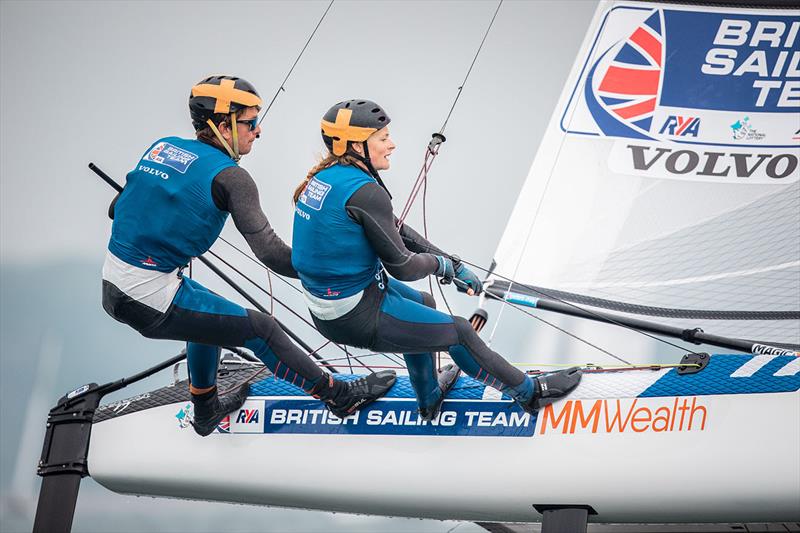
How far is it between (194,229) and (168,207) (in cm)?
9

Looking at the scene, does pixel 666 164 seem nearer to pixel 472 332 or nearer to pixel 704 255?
pixel 704 255

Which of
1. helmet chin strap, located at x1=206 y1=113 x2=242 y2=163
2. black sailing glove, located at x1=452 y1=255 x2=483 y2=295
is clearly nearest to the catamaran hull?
black sailing glove, located at x1=452 y1=255 x2=483 y2=295

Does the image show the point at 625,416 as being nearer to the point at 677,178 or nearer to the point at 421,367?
the point at 421,367

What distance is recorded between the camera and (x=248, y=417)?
355 cm

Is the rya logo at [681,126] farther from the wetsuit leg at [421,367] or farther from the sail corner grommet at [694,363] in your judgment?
the wetsuit leg at [421,367]

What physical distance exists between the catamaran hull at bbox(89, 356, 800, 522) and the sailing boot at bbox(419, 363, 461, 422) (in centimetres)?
3

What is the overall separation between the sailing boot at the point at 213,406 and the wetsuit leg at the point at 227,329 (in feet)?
0.95

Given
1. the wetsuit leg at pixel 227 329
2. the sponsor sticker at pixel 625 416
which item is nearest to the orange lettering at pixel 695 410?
the sponsor sticker at pixel 625 416

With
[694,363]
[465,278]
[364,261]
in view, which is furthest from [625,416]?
[364,261]

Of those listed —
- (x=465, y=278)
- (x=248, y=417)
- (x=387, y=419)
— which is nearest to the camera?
(x=465, y=278)

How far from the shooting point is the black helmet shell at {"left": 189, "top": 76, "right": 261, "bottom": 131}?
292 centimetres

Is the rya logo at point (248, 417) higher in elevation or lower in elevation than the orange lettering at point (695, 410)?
higher

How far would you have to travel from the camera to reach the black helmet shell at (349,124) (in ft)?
9.48

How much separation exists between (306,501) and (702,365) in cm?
130
